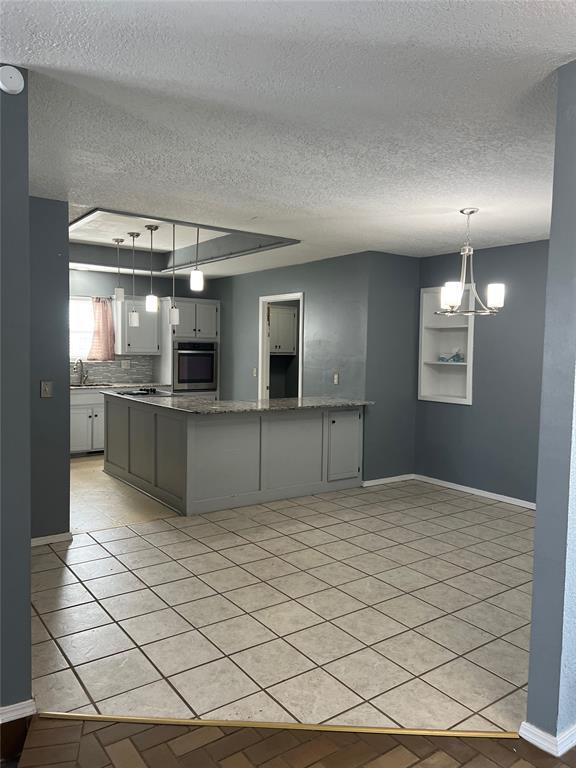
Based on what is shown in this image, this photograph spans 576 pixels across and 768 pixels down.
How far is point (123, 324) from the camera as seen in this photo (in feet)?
25.3

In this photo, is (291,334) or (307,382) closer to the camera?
(307,382)

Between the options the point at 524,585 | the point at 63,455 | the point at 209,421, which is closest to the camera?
the point at 524,585

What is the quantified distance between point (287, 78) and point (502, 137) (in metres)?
1.17

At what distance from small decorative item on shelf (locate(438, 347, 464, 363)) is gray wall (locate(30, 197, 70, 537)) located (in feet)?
12.6

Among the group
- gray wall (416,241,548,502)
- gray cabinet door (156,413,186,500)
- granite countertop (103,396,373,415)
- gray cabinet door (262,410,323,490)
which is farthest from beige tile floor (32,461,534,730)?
granite countertop (103,396,373,415)

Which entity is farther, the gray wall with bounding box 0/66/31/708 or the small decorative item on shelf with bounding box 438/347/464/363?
the small decorative item on shelf with bounding box 438/347/464/363

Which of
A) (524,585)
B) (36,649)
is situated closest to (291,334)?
(524,585)

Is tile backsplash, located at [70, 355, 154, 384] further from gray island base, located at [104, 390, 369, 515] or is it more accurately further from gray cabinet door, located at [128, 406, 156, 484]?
gray cabinet door, located at [128, 406, 156, 484]

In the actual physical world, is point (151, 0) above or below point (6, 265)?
above

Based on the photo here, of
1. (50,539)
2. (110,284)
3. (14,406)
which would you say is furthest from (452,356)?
(14,406)

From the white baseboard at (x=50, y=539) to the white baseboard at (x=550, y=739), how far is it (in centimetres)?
326

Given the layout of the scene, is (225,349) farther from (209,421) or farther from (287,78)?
(287,78)

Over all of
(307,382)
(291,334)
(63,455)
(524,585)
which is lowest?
(524,585)

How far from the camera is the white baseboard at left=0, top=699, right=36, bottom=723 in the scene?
2137 mm
